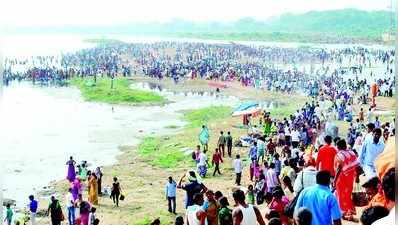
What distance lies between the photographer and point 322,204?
165 inches

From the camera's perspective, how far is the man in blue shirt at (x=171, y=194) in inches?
363

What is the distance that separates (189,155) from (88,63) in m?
19.8

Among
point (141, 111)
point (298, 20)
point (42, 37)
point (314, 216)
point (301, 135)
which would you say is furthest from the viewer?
point (42, 37)

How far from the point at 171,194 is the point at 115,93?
15663 millimetres

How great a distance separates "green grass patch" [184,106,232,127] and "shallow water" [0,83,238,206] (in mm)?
358

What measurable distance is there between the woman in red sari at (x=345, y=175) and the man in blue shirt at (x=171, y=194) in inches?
138

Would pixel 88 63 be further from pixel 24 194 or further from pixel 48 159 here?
pixel 24 194

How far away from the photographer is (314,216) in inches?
165

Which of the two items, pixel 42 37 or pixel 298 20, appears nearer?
pixel 298 20

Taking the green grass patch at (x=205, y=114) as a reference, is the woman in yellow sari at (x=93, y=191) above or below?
above

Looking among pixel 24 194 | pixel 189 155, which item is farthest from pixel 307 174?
pixel 189 155

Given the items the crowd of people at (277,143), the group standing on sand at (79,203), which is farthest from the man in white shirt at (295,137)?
the group standing on sand at (79,203)

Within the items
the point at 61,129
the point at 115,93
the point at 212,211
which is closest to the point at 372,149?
the point at 212,211

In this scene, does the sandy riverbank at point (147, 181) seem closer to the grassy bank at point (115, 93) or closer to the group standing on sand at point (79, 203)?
the group standing on sand at point (79, 203)
